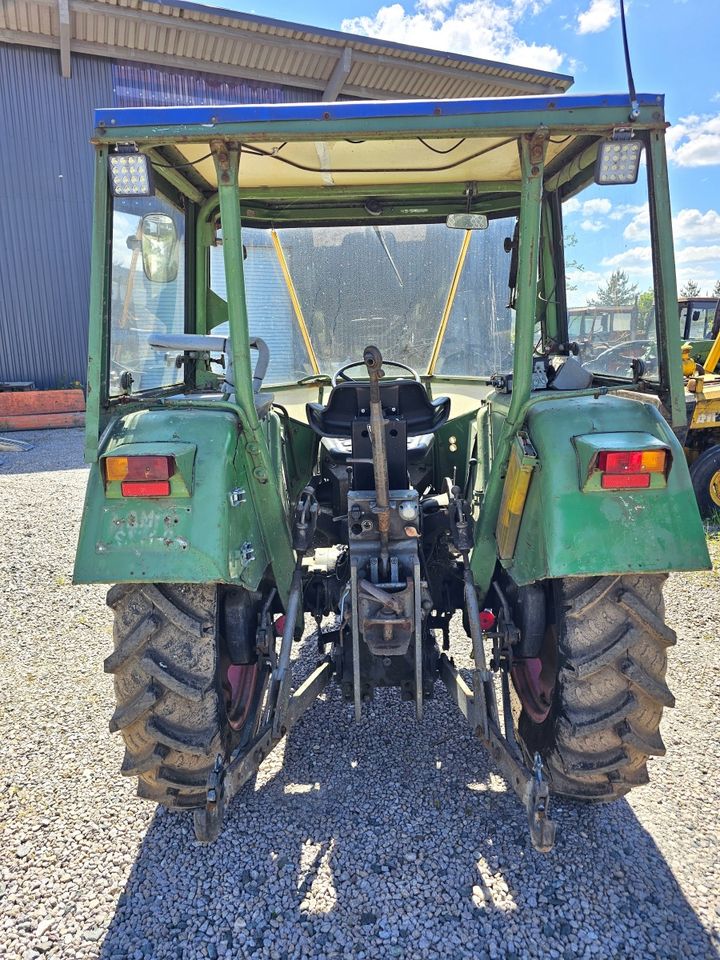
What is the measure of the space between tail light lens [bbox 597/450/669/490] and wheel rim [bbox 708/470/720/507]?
195 inches

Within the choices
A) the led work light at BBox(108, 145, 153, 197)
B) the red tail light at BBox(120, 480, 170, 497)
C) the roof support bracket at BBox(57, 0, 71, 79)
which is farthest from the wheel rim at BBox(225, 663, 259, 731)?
the roof support bracket at BBox(57, 0, 71, 79)

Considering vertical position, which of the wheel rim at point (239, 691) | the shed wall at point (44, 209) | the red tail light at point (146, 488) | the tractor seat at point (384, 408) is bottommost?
the wheel rim at point (239, 691)

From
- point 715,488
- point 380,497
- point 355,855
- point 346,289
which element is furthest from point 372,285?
point 715,488

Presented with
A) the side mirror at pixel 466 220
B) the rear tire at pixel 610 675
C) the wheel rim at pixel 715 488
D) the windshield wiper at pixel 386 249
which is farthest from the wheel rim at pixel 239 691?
the wheel rim at pixel 715 488

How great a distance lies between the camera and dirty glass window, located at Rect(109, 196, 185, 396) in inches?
98.6

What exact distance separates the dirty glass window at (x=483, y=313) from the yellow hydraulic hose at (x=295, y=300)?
695 mm

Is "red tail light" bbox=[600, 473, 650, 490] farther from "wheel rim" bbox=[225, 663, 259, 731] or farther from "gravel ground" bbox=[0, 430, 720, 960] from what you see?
"wheel rim" bbox=[225, 663, 259, 731]

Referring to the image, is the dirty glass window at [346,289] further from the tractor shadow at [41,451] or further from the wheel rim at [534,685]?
the tractor shadow at [41,451]

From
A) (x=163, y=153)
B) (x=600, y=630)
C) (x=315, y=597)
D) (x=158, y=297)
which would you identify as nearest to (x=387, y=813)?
(x=315, y=597)

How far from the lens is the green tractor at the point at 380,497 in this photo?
6.84 feet

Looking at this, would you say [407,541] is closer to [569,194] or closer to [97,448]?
[97,448]

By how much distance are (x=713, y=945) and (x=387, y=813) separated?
42.8 inches

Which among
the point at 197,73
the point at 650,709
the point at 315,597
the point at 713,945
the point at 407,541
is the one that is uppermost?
the point at 197,73

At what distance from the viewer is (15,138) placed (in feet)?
41.1
